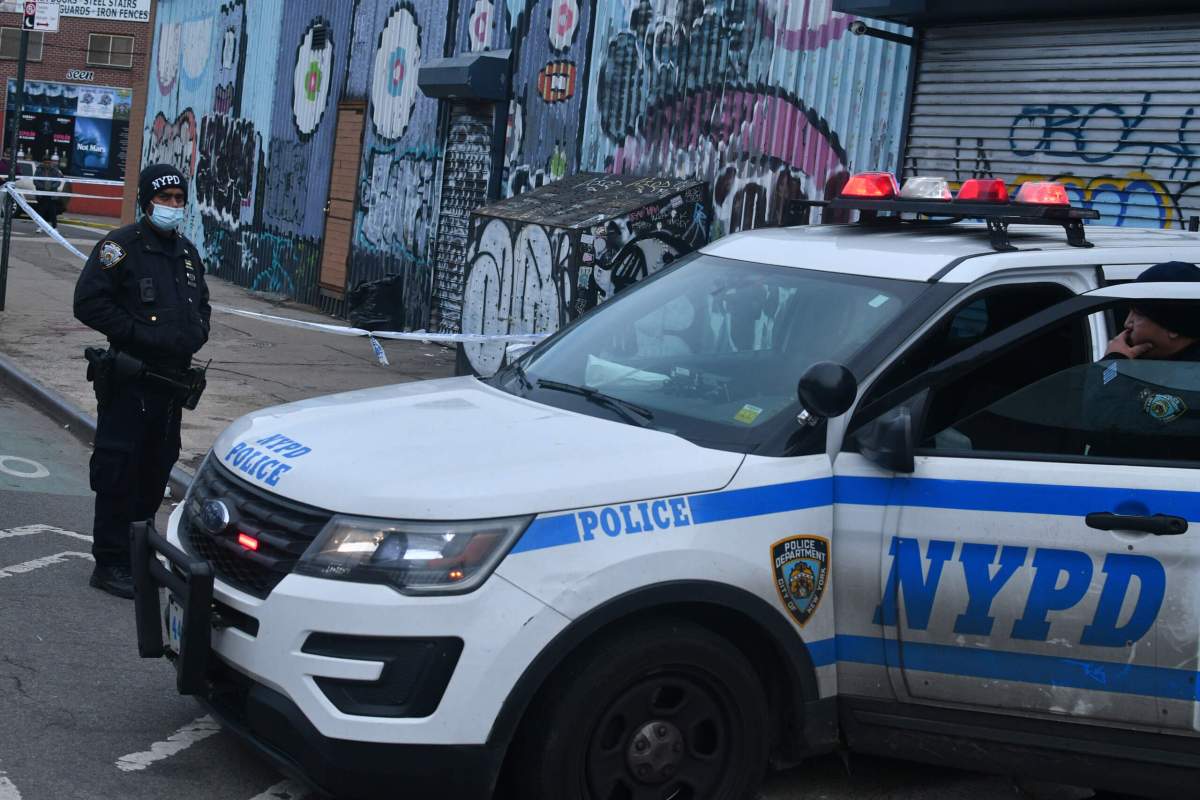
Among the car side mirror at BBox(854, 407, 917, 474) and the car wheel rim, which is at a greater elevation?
the car side mirror at BBox(854, 407, 917, 474)

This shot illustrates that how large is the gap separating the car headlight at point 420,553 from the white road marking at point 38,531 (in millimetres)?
4101

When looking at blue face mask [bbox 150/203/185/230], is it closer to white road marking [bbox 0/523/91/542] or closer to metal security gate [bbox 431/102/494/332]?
white road marking [bbox 0/523/91/542]

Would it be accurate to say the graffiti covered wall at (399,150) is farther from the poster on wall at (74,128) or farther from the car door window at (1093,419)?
the poster on wall at (74,128)

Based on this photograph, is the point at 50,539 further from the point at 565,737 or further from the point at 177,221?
the point at 565,737

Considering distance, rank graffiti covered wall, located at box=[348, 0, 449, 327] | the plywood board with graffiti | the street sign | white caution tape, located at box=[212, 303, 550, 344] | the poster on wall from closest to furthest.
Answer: white caution tape, located at box=[212, 303, 550, 344] → the plywood board with graffiti → the street sign → graffiti covered wall, located at box=[348, 0, 449, 327] → the poster on wall

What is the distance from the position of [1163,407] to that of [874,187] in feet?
4.58

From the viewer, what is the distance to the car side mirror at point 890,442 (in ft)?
12.8

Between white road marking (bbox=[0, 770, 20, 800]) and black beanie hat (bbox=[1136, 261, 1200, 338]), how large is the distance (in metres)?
3.65

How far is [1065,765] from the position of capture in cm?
405

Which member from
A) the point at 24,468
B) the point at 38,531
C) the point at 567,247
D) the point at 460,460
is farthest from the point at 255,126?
the point at 460,460

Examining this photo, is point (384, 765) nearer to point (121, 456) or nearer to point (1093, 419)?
point (1093, 419)

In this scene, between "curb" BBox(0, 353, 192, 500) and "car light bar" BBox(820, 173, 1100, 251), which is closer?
"car light bar" BBox(820, 173, 1100, 251)

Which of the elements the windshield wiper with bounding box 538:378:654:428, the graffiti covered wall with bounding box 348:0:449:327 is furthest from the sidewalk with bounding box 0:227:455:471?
the windshield wiper with bounding box 538:378:654:428

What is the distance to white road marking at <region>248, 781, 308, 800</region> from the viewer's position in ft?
14.1
